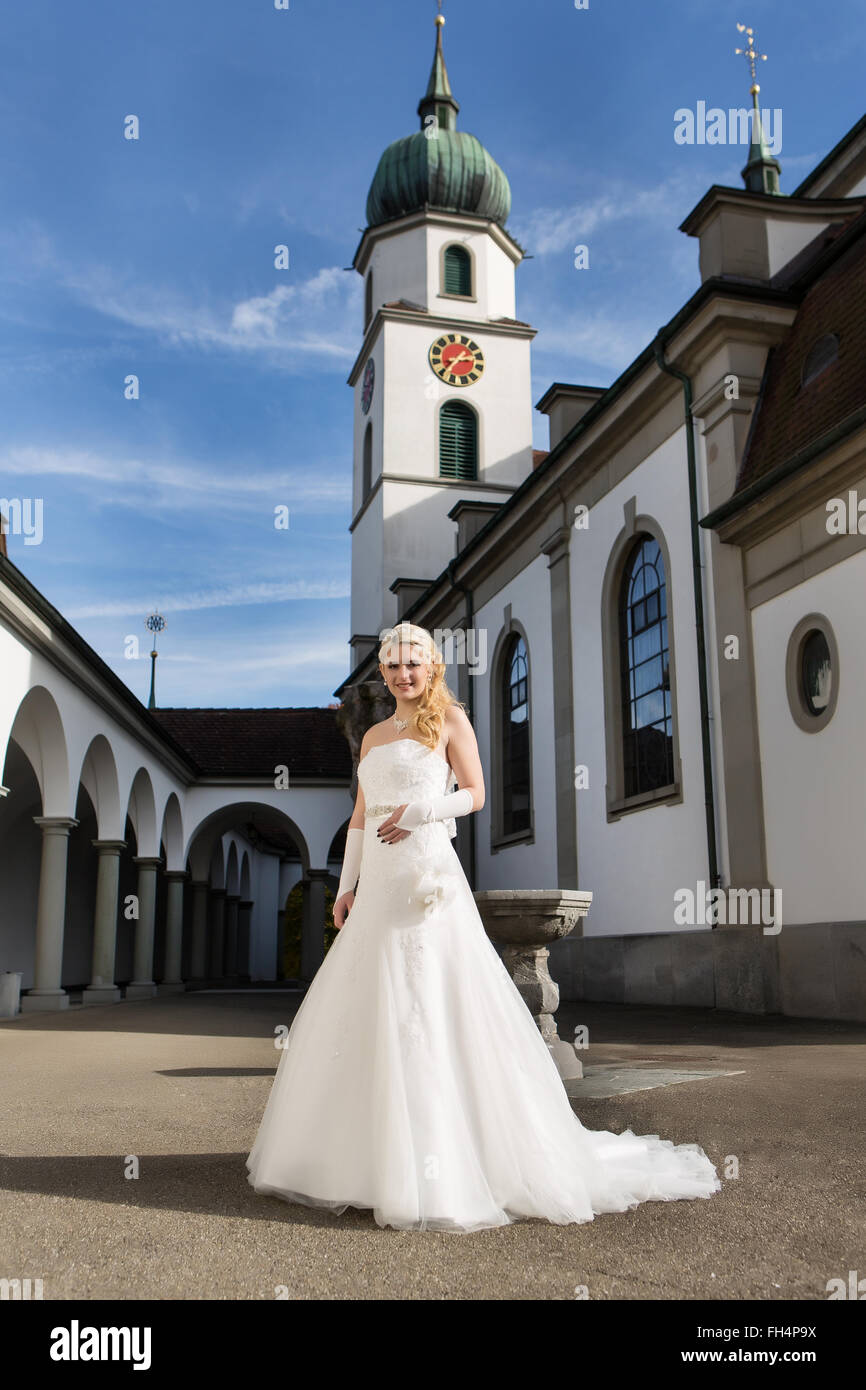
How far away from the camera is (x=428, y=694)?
4.42m

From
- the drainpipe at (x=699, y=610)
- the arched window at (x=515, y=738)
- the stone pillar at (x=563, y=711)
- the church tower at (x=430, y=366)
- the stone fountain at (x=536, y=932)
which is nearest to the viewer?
the stone fountain at (x=536, y=932)

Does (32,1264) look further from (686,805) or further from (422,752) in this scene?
(686,805)

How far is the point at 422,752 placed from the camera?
4.36m

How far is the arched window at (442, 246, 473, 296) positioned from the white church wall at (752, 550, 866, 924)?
84.9 ft

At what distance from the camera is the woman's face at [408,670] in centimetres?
438

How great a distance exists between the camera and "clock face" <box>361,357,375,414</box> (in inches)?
1430

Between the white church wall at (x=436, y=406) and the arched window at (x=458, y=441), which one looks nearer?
the white church wall at (x=436, y=406)

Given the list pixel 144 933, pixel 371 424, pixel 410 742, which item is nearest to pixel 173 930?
pixel 144 933

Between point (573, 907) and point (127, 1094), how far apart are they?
120 inches

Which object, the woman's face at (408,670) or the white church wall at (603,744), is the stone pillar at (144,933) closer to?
the white church wall at (603,744)

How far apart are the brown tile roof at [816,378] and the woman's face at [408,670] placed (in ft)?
28.2

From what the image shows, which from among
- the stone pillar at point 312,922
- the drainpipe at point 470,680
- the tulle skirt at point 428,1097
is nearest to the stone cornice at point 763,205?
the drainpipe at point 470,680

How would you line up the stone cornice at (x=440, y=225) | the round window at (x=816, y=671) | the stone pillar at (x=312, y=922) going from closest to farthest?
the round window at (x=816, y=671)
the stone pillar at (x=312, y=922)
the stone cornice at (x=440, y=225)
